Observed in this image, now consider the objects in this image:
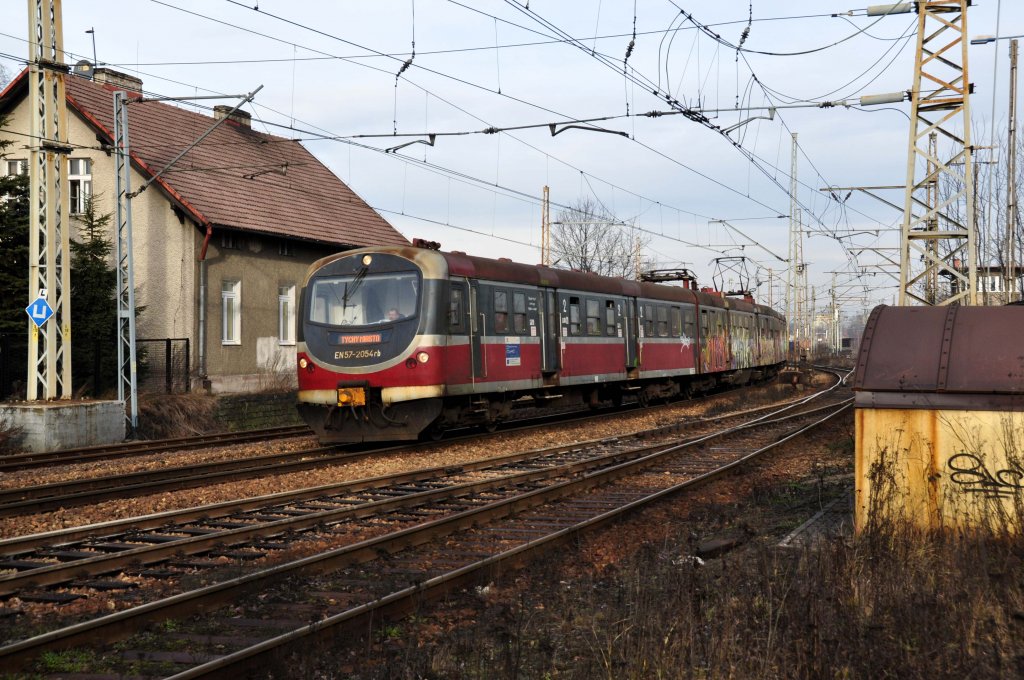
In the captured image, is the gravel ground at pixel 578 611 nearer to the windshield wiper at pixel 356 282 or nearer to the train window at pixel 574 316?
the windshield wiper at pixel 356 282

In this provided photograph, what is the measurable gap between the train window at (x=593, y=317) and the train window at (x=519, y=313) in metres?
2.93

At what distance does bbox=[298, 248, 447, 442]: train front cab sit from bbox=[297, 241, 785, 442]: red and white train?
0.06 feet

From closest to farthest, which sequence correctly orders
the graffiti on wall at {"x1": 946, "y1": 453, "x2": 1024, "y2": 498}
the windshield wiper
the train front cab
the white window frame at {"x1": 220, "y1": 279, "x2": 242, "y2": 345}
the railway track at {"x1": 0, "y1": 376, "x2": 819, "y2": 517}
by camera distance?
1. the graffiti on wall at {"x1": 946, "y1": 453, "x2": 1024, "y2": 498}
2. the railway track at {"x1": 0, "y1": 376, "x2": 819, "y2": 517}
3. the train front cab
4. the windshield wiper
5. the white window frame at {"x1": 220, "y1": 279, "x2": 242, "y2": 345}

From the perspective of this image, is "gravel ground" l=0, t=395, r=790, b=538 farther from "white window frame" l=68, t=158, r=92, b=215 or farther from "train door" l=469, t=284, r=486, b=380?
"white window frame" l=68, t=158, r=92, b=215

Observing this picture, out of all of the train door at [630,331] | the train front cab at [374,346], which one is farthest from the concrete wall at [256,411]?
the train door at [630,331]

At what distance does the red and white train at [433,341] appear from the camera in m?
14.7

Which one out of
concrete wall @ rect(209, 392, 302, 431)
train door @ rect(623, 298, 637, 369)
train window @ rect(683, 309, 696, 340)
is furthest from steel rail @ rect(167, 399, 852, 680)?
train window @ rect(683, 309, 696, 340)

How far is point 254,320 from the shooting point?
25.9m

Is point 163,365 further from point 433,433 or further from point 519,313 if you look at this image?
point 519,313

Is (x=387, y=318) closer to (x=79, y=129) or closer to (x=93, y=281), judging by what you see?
(x=93, y=281)

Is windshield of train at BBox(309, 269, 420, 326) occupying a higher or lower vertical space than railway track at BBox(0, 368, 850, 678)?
higher

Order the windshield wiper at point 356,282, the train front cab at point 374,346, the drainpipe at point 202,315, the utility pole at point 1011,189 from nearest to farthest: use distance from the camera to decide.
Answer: the train front cab at point 374,346 < the windshield wiper at point 356,282 < the utility pole at point 1011,189 < the drainpipe at point 202,315

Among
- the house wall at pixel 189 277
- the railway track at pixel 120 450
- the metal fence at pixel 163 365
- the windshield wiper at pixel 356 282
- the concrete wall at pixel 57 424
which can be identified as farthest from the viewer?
the house wall at pixel 189 277

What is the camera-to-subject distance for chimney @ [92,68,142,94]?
27750 mm
